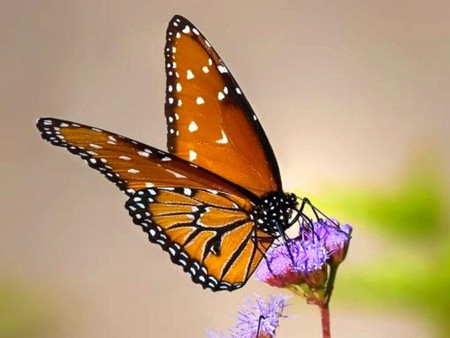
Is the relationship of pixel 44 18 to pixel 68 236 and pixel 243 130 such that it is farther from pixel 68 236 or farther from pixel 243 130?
pixel 243 130

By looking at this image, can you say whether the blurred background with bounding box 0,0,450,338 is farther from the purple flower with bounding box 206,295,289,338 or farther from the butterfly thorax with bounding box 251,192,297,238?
the purple flower with bounding box 206,295,289,338

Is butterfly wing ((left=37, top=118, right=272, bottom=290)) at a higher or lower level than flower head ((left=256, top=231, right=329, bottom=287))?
higher

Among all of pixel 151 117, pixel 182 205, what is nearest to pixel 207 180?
pixel 182 205

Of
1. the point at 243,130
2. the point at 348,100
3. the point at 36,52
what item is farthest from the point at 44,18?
the point at 243,130

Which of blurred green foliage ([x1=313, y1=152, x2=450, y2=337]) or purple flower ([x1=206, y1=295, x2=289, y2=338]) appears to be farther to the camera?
blurred green foliage ([x1=313, y1=152, x2=450, y2=337])

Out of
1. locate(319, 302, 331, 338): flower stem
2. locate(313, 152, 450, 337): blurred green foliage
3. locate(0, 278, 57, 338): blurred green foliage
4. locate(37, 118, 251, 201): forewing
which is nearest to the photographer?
locate(319, 302, 331, 338): flower stem

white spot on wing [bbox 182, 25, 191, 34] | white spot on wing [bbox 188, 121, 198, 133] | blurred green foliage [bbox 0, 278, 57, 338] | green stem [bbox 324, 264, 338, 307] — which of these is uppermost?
white spot on wing [bbox 182, 25, 191, 34]

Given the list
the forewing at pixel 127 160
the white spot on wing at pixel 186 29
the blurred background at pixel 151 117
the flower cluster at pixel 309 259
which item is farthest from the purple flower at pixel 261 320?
the blurred background at pixel 151 117

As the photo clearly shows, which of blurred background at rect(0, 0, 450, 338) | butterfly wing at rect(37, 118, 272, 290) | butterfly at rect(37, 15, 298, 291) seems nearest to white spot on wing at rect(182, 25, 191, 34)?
butterfly at rect(37, 15, 298, 291)

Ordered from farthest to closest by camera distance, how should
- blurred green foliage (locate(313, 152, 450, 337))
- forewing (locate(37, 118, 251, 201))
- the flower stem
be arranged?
blurred green foliage (locate(313, 152, 450, 337))
forewing (locate(37, 118, 251, 201))
the flower stem
